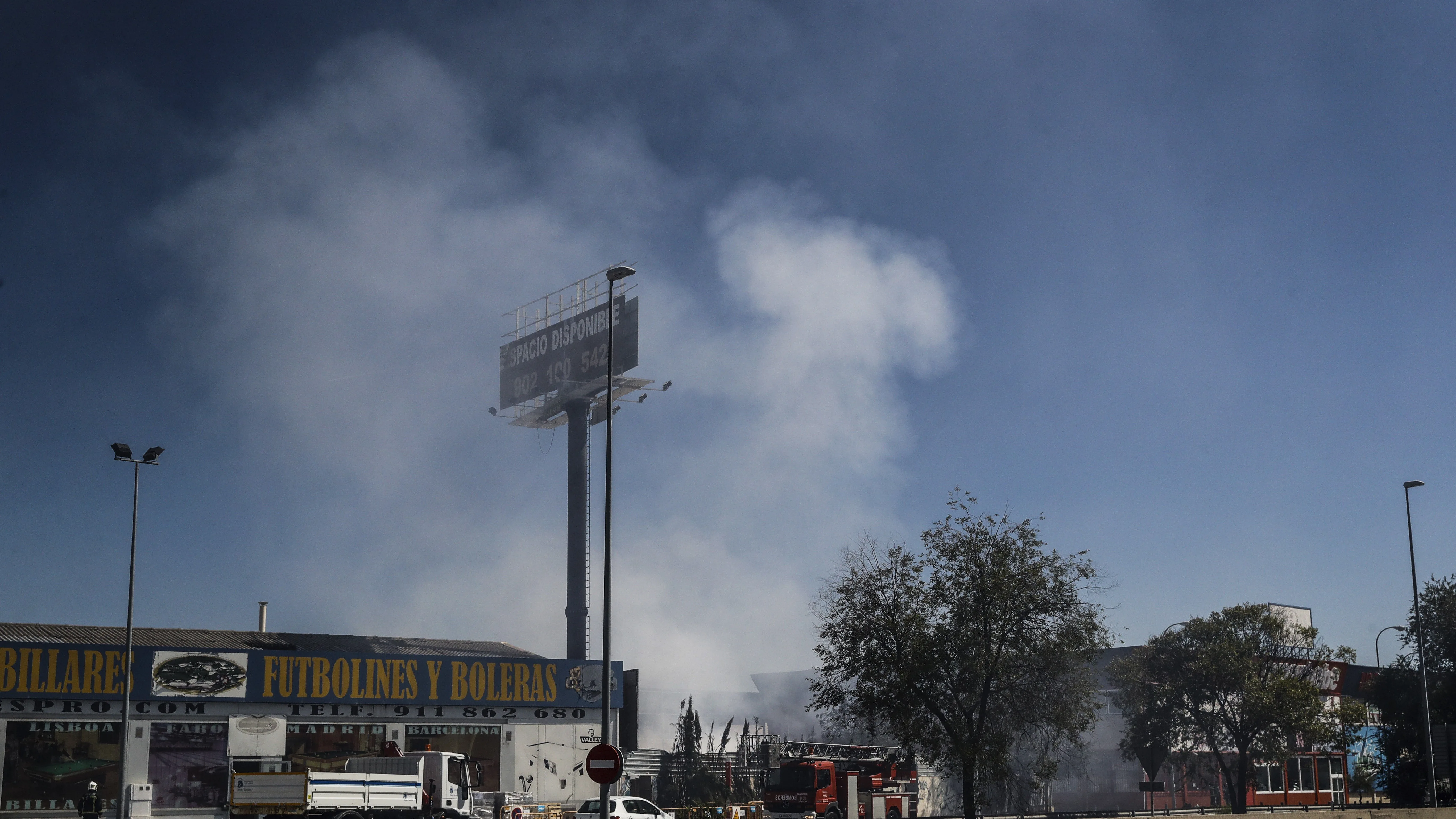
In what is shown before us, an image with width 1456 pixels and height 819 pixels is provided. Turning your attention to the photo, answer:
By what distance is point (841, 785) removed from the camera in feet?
147

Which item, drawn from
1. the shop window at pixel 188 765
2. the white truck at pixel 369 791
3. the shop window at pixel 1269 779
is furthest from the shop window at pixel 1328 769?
the shop window at pixel 188 765

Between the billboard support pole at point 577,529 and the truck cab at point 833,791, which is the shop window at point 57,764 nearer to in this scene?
the truck cab at point 833,791

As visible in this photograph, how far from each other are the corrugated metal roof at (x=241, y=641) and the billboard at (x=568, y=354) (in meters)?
19.8

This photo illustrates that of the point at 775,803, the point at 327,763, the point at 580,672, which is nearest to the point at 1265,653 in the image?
the point at 775,803

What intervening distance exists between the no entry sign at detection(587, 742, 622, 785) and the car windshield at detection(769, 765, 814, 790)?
24460mm

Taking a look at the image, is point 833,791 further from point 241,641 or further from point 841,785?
point 241,641

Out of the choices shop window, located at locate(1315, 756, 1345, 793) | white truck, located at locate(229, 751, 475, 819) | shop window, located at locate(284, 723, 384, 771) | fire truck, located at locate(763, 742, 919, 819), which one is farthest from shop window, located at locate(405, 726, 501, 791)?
shop window, located at locate(1315, 756, 1345, 793)

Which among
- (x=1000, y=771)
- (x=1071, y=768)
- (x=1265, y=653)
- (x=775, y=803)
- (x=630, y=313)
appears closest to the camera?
(x=1000, y=771)

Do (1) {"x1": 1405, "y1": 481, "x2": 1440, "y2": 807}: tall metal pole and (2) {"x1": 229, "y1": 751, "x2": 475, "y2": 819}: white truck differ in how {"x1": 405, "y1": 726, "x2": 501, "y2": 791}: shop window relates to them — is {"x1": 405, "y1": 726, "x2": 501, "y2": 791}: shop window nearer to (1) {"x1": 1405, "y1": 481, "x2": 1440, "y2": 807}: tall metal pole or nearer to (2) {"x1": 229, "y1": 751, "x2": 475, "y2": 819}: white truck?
(2) {"x1": 229, "y1": 751, "x2": 475, "y2": 819}: white truck

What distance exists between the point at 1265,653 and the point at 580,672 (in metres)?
32.0

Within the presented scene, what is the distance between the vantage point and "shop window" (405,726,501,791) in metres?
46.6

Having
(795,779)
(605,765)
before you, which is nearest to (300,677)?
(795,779)

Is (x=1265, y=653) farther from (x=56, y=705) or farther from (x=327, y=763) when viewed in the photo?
(x=56, y=705)

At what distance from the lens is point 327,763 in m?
40.2
